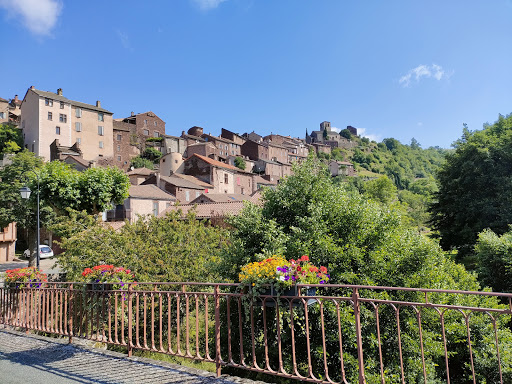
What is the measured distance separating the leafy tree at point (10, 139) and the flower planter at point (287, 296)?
60905mm

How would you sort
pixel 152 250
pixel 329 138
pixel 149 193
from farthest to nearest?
pixel 329 138, pixel 149 193, pixel 152 250

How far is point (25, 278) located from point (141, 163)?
189 ft

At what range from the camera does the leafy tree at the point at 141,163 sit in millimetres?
62594

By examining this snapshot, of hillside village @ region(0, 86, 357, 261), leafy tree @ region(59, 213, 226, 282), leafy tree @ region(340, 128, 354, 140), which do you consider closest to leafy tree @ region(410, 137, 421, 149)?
leafy tree @ region(340, 128, 354, 140)

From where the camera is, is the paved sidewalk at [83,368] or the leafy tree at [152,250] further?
the leafy tree at [152,250]

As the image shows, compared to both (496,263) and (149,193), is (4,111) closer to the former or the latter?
(149,193)

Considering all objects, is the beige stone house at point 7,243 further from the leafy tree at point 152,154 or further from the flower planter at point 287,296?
the flower planter at point 287,296

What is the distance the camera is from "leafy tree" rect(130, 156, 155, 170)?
205 feet

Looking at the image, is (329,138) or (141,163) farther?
(329,138)

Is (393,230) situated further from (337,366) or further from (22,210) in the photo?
(22,210)

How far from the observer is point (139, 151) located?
6781 cm

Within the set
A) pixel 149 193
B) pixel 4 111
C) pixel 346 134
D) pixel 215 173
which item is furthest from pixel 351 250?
pixel 346 134

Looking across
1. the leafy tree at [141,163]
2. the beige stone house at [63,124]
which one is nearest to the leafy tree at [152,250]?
the beige stone house at [63,124]

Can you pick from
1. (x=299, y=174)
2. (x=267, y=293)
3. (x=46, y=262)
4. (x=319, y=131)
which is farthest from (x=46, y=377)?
(x=319, y=131)
